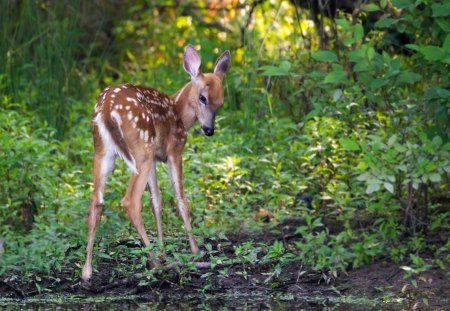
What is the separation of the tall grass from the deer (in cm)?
272

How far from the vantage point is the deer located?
7418mm

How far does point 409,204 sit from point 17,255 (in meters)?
2.96

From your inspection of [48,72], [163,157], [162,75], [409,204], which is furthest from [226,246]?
[162,75]

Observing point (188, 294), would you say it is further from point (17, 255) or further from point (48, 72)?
point (48, 72)

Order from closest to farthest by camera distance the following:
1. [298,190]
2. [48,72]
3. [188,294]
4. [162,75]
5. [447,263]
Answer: [188,294] → [447,263] → [298,190] → [48,72] → [162,75]

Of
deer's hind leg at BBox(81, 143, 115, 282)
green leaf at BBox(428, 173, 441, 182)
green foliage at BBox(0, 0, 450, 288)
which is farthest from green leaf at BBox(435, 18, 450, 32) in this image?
deer's hind leg at BBox(81, 143, 115, 282)

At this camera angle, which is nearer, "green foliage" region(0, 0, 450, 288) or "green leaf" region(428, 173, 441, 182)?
"green leaf" region(428, 173, 441, 182)

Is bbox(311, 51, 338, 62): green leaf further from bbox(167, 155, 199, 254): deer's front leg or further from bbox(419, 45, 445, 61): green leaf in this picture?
bbox(167, 155, 199, 254): deer's front leg

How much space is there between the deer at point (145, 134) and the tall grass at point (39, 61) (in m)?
2.72

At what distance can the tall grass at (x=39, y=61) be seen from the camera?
10.8 metres

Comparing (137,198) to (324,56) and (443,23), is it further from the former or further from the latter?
(443,23)

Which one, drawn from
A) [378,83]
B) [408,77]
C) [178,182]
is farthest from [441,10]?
[178,182]

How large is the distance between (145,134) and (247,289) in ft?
4.36

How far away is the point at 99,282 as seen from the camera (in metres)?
7.23
